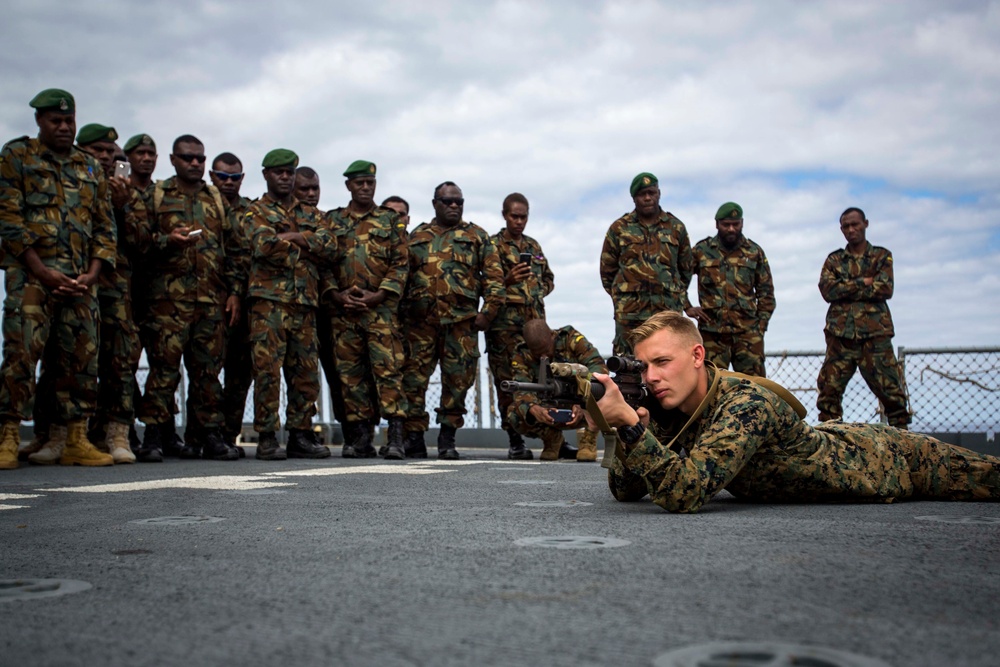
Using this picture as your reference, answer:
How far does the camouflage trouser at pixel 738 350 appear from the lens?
8.95m

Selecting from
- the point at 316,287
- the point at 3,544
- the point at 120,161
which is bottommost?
the point at 3,544

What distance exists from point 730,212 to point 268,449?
4.99m

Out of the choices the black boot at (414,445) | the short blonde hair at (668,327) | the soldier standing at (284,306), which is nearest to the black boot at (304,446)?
the soldier standing at (284,306)

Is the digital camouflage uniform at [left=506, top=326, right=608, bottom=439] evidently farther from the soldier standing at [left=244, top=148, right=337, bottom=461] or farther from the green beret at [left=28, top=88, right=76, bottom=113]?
the green beret at [left=28, top=88, right=76, bottom=113]

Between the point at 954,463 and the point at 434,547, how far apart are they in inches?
95.6

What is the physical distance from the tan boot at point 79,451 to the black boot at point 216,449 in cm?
124

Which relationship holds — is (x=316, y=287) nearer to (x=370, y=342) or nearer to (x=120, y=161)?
(x=370, y=342)

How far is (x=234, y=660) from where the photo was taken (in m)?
1.50

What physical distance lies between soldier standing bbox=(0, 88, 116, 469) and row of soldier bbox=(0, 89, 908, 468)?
1 centimetres

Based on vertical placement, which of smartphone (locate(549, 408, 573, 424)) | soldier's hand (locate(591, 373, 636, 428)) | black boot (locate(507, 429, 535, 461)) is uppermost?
soldier's hand (locate(591, 373, 636, 428))

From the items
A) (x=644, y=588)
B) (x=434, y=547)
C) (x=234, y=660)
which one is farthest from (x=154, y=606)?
(x=644, y=588)

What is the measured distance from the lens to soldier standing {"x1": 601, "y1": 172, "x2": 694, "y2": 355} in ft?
27.8

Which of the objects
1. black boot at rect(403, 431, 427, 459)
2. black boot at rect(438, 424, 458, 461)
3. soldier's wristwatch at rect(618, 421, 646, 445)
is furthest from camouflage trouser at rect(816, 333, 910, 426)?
soldier's wristwatch at rect(618, 421, 646, 445)

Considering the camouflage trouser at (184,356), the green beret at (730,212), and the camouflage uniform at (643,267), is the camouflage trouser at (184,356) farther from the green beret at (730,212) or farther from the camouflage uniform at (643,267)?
the green beret at (730,212)
